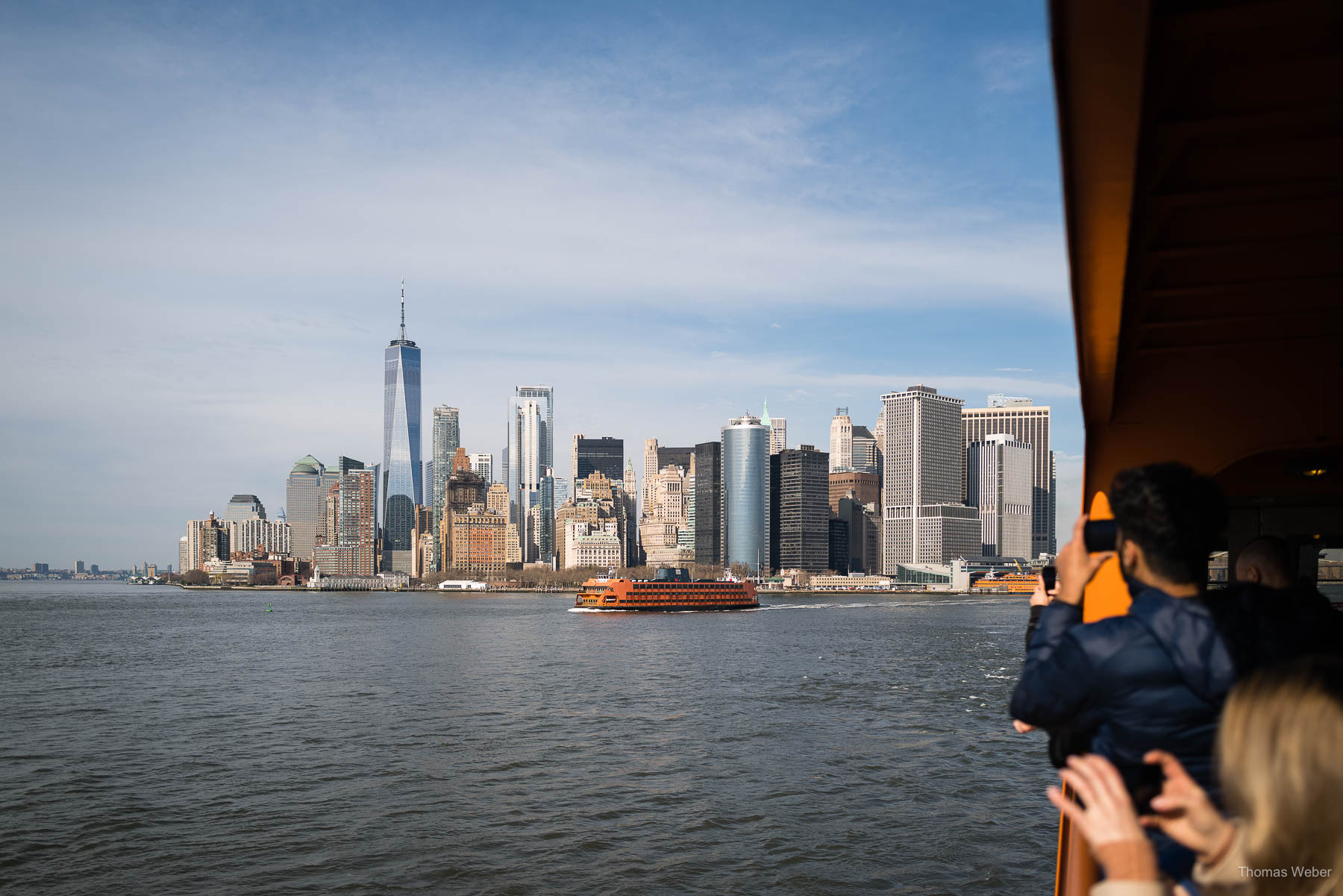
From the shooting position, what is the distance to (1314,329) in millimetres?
6117

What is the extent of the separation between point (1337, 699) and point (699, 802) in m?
16.7

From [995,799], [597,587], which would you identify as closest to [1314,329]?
[995,799]

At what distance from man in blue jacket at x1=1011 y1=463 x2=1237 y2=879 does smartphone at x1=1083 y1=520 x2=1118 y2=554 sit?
0.06 meters

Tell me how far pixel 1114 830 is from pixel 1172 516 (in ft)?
2.96

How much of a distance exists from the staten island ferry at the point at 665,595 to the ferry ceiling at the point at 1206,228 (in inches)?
3333

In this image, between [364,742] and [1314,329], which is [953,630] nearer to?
[364,742]

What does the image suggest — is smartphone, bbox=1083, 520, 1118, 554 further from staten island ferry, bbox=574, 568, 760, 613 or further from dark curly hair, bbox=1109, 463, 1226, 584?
staten island ferry, bbox=574, 568, 760, 613

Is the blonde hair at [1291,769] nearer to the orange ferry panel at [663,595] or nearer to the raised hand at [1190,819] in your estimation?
the raised hand at [1190,819]

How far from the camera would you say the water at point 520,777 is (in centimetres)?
1380

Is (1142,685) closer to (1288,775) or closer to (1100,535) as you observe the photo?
(1100,535)

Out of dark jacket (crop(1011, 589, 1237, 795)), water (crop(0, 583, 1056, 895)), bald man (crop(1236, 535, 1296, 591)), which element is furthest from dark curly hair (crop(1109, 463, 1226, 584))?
water (crop(0, 583, 1056, 895))

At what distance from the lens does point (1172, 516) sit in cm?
255

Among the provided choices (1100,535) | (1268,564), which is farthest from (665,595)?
(1100,535)

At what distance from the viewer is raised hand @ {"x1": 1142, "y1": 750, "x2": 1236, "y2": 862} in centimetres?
204
